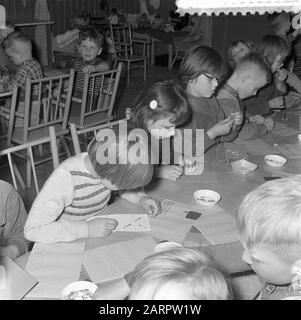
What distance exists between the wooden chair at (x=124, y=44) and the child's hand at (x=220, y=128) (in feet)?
14.6

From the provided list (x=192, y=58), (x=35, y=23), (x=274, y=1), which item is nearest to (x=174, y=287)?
(x=274, y=1)

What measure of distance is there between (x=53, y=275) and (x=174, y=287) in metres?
0.56

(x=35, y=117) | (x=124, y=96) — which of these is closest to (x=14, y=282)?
(x=35, y=117)

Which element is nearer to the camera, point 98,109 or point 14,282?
point 14,282

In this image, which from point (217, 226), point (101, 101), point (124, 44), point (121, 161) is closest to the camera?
point (121, 161)

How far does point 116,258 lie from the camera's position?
4.84 ft

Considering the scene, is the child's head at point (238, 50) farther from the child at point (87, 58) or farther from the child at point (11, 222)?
the child at point (11, 222)

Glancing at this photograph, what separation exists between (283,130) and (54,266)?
186 cm

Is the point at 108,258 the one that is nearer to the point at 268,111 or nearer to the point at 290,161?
the point at 290,161

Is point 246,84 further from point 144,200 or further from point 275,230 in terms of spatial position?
point 275,230

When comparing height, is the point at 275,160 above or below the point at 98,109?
above

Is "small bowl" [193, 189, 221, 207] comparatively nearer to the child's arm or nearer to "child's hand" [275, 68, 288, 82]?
the child's arm

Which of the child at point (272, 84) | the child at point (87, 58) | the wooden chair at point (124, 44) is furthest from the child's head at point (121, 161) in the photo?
the wooden chair at point (124, 44)

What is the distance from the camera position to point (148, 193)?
1950 millimetres
